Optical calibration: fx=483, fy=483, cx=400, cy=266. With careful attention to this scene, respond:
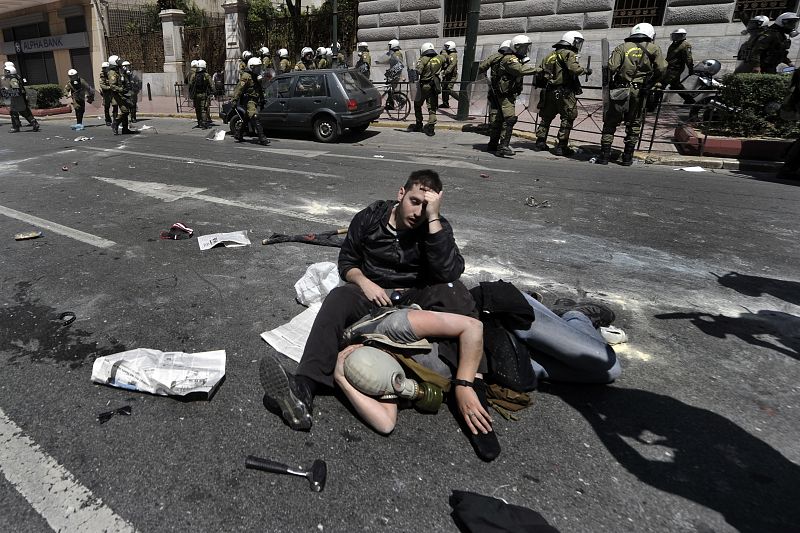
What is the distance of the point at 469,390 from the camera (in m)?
→ 2.38

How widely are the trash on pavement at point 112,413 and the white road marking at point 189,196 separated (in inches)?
127

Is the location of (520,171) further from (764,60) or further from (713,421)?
(764,60)

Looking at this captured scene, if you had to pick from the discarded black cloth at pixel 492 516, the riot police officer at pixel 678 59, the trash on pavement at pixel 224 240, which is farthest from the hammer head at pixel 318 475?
the riot police officer at pixel 678 59

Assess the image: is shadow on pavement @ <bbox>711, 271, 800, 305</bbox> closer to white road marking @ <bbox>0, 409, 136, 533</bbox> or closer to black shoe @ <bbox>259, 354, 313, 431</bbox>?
black shoe @ <bbox>259, 354, 313, 431</bbox>

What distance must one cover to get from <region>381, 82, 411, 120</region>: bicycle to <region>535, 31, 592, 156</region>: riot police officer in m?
5.46

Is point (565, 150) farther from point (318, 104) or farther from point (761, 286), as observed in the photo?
point (761, 286)

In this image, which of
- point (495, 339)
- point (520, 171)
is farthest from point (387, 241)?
point (520, 171)

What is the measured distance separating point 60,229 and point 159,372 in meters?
3.71

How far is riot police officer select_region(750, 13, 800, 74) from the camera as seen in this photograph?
10961 mm

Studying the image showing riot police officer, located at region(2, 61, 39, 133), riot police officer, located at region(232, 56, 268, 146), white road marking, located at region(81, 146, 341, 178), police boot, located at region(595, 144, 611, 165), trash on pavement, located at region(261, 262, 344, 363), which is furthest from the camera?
riot police officer, located at region(2, 61, 39, 133)

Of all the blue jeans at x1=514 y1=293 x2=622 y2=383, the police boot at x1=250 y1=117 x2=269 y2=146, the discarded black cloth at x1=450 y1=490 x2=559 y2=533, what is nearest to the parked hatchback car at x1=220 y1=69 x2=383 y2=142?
the police boot at x1=250 y1=117 x2=269 y2=146

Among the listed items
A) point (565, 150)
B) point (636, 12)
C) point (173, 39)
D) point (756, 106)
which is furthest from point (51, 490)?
point (173, 39)

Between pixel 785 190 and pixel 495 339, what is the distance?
281 inches

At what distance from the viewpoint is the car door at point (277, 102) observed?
11.8m
